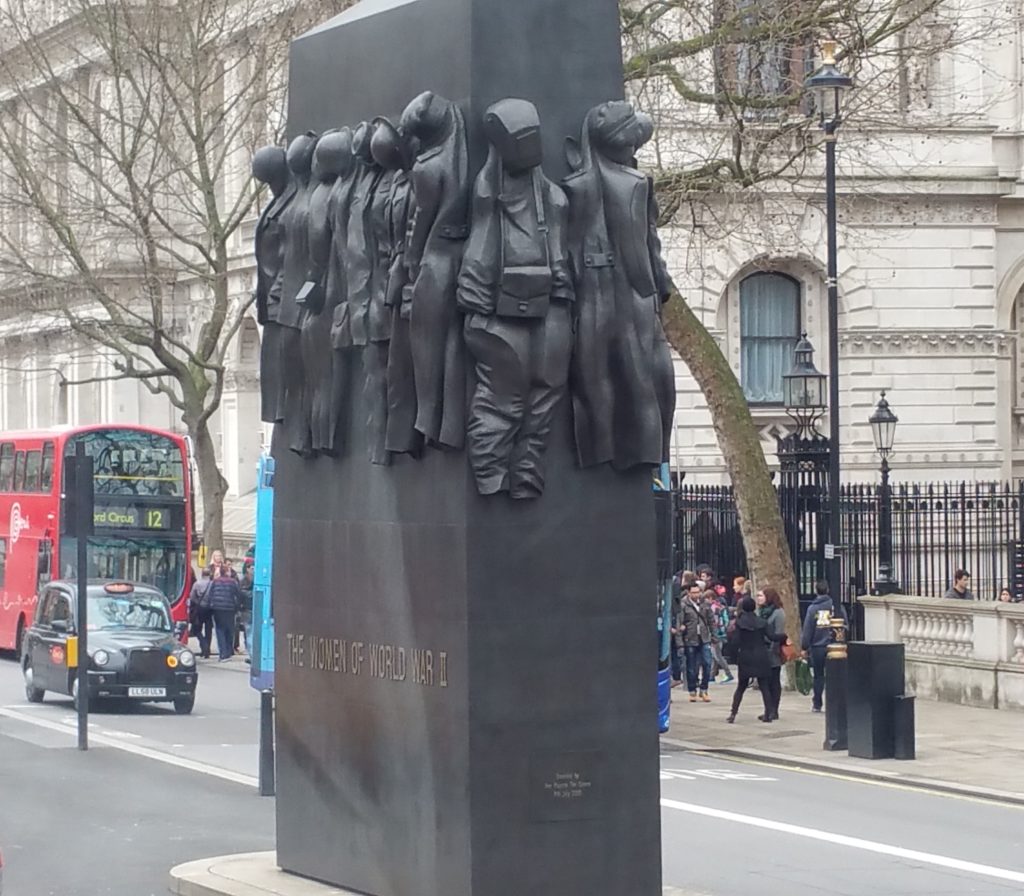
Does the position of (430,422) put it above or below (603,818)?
above

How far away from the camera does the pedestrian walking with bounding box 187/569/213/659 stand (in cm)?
3800

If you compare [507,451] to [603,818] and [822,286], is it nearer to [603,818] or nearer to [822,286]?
[603,818]

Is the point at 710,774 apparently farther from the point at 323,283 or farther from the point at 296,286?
the point at 323,283

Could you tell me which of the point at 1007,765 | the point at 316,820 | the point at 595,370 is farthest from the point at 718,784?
the point at 595,370

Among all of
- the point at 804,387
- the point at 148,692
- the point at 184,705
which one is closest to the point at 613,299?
the point at 148,692

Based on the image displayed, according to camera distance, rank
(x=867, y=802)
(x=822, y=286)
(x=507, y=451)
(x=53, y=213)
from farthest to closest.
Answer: (x=822, y=286)
(x=53, y=213)
(x=867, y=802)
(x=507, y=451)

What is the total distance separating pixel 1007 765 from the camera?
73.4 ft

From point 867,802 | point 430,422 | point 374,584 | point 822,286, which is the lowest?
point 867,802

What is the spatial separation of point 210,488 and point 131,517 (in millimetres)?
5520

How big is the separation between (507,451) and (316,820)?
2842 mm

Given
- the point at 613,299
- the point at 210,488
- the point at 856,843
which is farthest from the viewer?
the point at 210,488

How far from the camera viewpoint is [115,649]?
28266mm

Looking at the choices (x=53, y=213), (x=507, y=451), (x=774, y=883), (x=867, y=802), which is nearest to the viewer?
(x=507, y=451)

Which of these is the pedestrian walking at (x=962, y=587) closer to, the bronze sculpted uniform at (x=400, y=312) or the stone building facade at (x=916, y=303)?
the stone building facade at (x=916, y=303)
